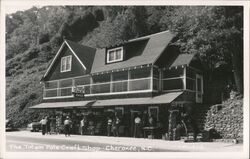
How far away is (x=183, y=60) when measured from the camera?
22031 mm

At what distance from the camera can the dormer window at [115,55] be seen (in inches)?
1007

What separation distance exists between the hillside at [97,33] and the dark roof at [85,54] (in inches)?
112

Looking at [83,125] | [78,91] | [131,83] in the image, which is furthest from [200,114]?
[78,91]

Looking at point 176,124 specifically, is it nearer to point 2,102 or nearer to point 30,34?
point 2,102

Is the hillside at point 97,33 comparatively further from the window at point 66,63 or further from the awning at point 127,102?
the window at point 66,63

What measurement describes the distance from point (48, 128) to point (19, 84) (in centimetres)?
609

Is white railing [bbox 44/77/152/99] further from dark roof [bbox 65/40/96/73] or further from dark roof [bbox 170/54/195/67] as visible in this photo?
dark roof [bbox 170/54/195/67]

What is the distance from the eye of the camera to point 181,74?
22234mm

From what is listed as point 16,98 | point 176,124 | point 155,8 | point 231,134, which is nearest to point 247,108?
point 231,134

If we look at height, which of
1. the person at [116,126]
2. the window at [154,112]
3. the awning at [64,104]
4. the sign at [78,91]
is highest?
the sign at [78,91]

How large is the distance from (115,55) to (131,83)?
327cm

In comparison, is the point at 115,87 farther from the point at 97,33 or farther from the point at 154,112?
the point at 97,33

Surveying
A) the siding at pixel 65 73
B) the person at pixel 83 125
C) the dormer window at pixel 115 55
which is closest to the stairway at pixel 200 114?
the dormer window at pixel 115 55

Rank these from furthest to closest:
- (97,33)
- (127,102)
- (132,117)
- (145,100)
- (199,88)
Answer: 1. (97,33)
2. (199,88)
3. (132,117)
4. (127,102)
5. (145,100)
